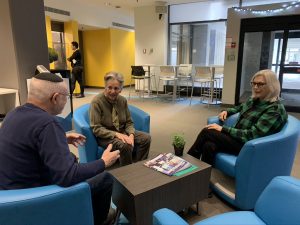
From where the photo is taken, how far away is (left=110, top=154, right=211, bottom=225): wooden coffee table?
1590 millimetres

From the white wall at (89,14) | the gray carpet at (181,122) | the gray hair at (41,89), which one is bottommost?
the gray carpet at (181,122)

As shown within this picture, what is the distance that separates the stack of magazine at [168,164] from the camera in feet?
5.94

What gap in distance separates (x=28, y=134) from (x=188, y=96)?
269 inches

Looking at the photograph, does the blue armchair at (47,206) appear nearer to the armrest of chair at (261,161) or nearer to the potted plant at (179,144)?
the potted plant at (179,144)

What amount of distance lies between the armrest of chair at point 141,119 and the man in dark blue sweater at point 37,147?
152 cm

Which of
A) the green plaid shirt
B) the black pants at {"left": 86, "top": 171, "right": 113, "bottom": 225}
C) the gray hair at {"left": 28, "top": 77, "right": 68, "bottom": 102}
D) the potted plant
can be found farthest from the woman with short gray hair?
the gray hair at {"left": 28, "top": 77, "right": 68, "bottom": 102}

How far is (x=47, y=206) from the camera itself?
3.48 ft

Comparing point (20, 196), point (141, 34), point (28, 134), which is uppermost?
point (141, 34)

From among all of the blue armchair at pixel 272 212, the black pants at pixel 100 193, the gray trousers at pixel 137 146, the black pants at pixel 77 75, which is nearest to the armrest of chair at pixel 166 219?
the blue armchair at pixel 272 212

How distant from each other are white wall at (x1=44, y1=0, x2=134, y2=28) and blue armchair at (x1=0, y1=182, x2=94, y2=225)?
670cm

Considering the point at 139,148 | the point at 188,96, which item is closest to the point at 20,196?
the point at 139,148

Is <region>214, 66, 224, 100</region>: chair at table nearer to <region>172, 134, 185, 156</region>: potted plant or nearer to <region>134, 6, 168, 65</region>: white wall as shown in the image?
<region>134, 6, 168, 65</region>: white wall

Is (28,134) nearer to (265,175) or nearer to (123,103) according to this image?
(123,103)

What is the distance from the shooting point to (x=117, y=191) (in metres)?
1.73
